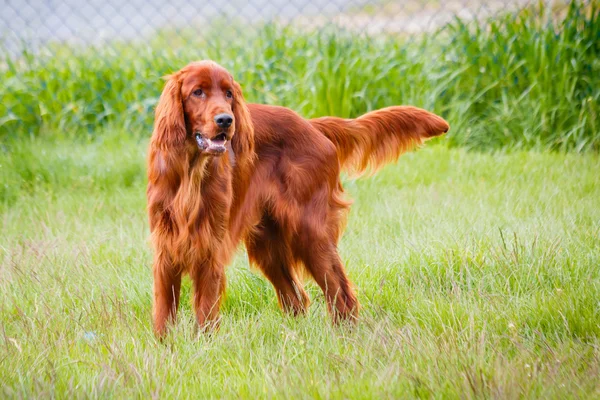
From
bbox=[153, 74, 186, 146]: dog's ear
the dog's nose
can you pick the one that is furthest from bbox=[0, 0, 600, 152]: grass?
the dog's nose

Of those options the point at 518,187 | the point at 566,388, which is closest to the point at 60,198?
the point at 518,187

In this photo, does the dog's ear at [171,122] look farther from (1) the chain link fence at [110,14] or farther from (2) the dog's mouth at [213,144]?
(1) the chain link fence at [110,14]

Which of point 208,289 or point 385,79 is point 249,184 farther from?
point 385,79

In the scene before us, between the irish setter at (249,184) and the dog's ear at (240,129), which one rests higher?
the dog's ear at (240,129)

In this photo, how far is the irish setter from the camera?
9.07 feet

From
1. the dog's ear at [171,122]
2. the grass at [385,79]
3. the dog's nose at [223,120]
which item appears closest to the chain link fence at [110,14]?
the grass at [385,79]

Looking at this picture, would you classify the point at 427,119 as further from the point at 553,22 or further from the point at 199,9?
the point at 199,9

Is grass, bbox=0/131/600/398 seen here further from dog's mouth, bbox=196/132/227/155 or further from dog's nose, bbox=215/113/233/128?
dog's nose, bbox=215/113/233/128

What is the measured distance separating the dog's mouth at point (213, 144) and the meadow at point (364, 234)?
65 cm

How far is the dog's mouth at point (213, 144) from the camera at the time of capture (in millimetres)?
2662

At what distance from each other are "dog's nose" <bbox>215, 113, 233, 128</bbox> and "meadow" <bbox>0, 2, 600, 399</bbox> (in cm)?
74

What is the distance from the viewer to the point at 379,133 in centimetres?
331

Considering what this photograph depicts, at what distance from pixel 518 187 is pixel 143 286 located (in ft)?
8.19

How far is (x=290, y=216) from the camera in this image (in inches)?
119
